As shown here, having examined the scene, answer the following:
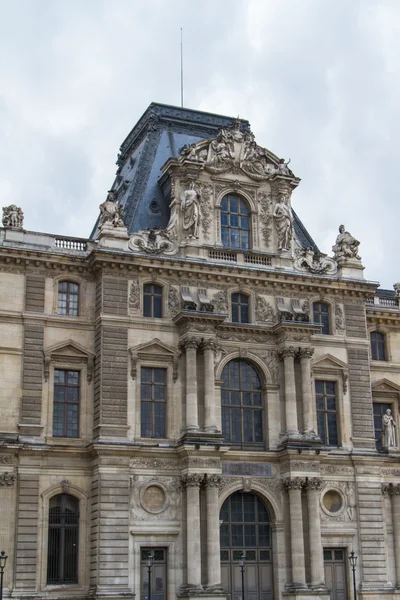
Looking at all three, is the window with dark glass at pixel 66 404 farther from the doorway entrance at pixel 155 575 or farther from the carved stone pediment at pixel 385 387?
the carved stone pediment at pixel 385 387

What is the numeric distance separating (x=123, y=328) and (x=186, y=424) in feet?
17.8

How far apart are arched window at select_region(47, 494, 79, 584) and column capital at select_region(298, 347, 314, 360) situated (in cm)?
1296

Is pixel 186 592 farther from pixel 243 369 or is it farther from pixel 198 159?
pixel 198 159

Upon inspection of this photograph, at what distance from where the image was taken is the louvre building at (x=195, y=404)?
40.2 meters

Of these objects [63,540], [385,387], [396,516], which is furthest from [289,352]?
[63,540]

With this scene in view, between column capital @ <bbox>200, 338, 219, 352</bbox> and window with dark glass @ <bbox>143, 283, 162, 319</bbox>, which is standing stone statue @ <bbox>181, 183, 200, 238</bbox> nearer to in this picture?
window with dark glass @ <bbox>143, 283, 162, 319</bbox>

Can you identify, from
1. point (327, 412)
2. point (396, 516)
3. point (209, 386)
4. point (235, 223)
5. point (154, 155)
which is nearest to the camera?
point (209, 386)

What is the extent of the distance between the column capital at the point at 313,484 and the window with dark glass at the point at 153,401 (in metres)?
7.23

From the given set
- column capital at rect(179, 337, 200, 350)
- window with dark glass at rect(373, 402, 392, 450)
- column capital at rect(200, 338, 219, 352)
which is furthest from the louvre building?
window with dark glass at rect(373, 402, 392, 450)

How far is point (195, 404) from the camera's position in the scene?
42.2 meters

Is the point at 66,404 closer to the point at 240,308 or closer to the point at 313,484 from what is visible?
the point at 240,308

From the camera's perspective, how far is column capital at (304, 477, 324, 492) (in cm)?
4291

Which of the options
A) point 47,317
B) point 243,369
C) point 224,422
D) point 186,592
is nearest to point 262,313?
point 243,369

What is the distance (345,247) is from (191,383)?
1275 cm
